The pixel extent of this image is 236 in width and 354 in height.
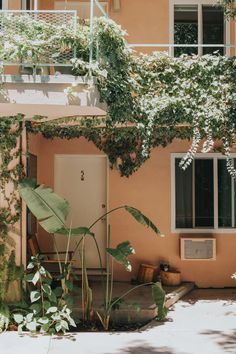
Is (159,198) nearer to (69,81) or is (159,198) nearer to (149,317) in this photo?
(149,317)

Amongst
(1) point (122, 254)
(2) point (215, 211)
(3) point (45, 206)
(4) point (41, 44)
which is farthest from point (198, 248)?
(4) point (41, 44)

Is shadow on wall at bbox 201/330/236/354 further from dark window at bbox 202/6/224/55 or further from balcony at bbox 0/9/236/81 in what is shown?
dark window at bbox 202/6/224/55

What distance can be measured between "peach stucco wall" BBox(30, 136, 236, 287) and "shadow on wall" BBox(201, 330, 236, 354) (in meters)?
3.52

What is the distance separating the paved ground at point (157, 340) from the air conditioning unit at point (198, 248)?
2231mm

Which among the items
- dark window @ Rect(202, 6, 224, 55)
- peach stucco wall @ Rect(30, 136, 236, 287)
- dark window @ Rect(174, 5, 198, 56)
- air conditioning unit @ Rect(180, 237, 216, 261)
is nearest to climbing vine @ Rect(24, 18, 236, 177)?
dark window @ Rect(174, 5, 198, 56)

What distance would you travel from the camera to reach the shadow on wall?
752 cm

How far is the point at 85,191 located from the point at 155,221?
1808 mm

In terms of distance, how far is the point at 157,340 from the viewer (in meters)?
7.95

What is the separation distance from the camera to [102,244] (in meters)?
12.2

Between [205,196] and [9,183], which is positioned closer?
[9,183]

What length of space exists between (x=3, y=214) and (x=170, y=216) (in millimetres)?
4252

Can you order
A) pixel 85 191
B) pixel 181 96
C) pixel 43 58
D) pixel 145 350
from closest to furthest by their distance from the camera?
pixel 145 350 → pixel 43 58 → pixel 181 96 → pixel 85 191

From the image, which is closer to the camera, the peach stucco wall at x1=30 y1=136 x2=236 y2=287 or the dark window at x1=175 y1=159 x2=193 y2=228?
the peach stucco wall at x1=30 y1=136 x2=236 y2=287

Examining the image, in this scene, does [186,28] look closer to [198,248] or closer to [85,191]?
[85,191]
